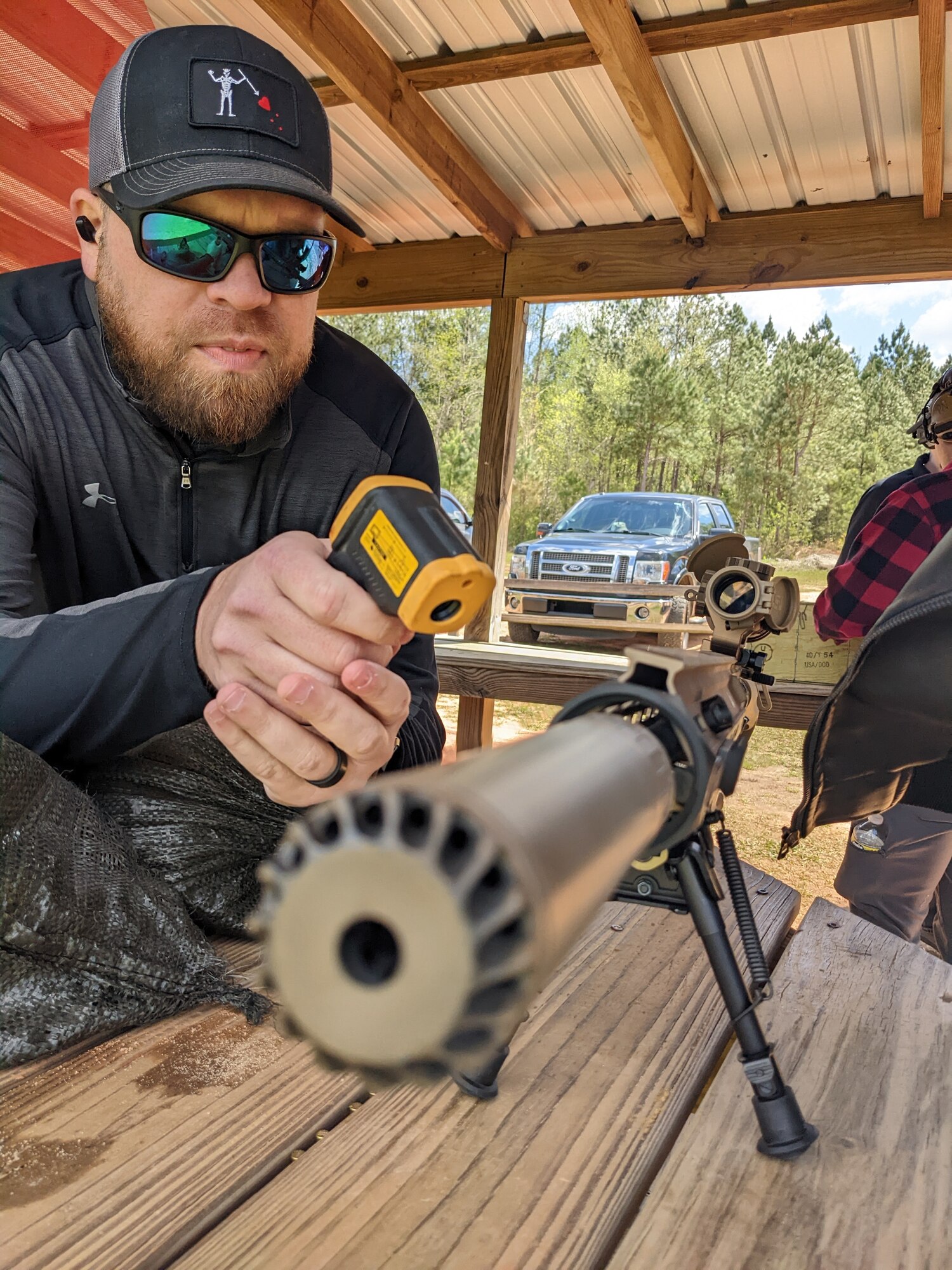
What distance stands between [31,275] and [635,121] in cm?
395

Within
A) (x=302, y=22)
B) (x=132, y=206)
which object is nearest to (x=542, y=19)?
(x=302, y=22)

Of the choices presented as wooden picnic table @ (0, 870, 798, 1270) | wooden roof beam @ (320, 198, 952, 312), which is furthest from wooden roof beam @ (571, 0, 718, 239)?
wooden picnic table @ (0, 870, 798, 1270)

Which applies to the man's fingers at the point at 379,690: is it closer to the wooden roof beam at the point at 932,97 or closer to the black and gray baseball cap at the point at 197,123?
the black and gray baseball cap at the point at 197,123

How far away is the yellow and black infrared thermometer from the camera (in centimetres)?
70

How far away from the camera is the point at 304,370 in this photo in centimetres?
182

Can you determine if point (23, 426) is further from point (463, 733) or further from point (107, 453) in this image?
point (463, 733)

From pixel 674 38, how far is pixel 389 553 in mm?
4874

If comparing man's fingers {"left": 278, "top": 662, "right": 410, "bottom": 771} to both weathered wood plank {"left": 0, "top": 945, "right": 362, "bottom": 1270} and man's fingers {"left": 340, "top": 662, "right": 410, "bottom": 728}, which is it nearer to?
man's fingers {"left": 340, "top": 662, "right": 410, "bottom": 728}

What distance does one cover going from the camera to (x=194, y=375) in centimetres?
161

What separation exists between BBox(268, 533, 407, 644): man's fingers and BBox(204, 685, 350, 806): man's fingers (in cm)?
15

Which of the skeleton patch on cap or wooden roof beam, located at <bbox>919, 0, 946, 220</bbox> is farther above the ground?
wooden roof beam, located at <bbox>919, 0, 946, 220</bbox>

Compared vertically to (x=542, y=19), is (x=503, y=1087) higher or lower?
lower

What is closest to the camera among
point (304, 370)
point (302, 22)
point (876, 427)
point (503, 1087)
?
point (503, 1087)

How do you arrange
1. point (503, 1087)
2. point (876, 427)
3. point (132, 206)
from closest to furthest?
point (503, 1087) < point (132, 206) < point (876, 427)
